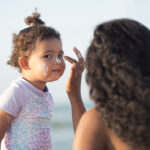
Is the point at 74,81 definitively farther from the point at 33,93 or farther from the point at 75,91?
the point at 33,93

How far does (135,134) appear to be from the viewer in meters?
1.87

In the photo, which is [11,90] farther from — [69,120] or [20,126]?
[69,120]

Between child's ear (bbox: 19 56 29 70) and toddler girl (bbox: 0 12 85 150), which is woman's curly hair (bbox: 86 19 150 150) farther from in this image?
child's ear (bbox: 19 56 29 70)

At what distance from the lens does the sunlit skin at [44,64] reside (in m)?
3.39

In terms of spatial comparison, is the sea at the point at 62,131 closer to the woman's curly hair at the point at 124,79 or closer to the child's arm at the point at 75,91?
the child's arm at the point at 75,91

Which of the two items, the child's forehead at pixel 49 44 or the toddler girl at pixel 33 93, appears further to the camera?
the child's forehead at pixel 49 44

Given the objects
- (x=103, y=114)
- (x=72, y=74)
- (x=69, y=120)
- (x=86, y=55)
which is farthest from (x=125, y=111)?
(x=69, y=120)

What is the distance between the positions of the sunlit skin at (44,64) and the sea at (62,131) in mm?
10722

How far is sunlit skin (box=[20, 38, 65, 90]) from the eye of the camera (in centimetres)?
339

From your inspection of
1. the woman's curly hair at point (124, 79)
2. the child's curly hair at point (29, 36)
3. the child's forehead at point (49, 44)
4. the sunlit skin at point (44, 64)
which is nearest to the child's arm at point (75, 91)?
the sunlit skin at point (44, 64)

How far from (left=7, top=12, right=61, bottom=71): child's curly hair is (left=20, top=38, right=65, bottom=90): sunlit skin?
0.21ft

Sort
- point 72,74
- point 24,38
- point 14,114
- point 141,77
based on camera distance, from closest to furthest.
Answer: point 141,77
point 72,74
point 14,114
point 24,38

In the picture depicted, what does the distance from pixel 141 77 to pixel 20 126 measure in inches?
66.6

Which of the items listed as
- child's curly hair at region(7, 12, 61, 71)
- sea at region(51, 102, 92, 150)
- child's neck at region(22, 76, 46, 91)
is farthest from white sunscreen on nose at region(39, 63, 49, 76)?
sea at region(51, 102, 92, 150)
